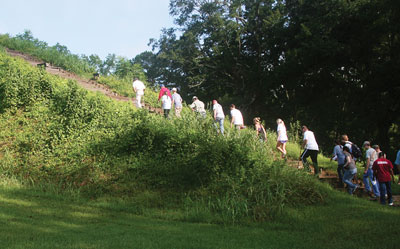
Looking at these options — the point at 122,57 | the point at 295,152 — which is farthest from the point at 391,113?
the point at 122,57

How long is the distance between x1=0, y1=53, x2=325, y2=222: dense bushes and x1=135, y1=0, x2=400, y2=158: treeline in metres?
15.8

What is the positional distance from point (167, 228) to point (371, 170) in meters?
7.31

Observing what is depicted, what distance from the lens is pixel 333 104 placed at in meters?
30.1

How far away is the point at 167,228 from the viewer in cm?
820

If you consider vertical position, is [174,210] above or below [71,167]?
below

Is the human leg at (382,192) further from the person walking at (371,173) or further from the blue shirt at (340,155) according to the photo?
the blue shirt at (340,155)

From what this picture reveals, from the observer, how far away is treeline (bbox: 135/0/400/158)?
24672mm

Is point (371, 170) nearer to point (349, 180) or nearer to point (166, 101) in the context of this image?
point (349, 180)

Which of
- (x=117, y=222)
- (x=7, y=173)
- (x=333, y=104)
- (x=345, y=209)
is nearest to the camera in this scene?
(x=117, y=222)

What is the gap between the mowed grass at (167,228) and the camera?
689 cm

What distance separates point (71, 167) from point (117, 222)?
432 centimetres

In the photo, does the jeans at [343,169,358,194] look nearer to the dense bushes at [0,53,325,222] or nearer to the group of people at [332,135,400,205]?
the group of people at [332,135,400,205]

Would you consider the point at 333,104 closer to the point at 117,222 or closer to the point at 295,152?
the point at 295,152

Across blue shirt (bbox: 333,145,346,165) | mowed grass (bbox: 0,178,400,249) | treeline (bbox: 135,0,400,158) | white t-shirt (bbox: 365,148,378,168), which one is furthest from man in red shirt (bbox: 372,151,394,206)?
treeline (bbox: 135,0,400,158)
